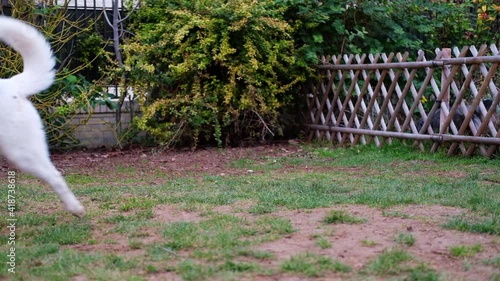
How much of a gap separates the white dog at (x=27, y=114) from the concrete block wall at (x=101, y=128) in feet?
17.0

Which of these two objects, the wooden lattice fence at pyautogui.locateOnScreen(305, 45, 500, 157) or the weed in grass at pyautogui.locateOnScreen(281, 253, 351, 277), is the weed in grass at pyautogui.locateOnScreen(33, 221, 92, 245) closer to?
the weed in grass at pyautogui.locateOnScreen(281, 253, 351, 277)

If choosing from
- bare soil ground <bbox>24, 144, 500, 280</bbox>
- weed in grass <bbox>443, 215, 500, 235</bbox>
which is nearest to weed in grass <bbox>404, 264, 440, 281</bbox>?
bare soil ground <bbox>24, 144, 500, 280</bbox>

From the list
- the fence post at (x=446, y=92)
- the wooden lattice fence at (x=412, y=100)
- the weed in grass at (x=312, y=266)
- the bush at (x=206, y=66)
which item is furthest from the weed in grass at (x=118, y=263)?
the fence post at (x=446, y=92)

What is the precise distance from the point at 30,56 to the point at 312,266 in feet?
7.10

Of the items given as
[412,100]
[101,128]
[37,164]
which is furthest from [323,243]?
[101,128]

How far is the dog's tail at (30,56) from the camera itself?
4.09 m

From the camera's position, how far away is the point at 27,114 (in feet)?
13.0

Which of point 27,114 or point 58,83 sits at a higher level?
point 27,114

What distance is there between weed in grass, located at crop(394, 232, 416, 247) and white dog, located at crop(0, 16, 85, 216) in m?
1.91

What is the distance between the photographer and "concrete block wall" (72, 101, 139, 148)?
9391 mm

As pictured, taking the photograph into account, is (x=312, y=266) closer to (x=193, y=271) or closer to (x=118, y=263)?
(x=193, y=271)

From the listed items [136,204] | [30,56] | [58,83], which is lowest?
[136,204]

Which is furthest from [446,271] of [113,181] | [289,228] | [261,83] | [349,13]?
[349,13]

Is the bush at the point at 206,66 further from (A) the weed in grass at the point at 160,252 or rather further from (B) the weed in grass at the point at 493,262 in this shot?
(B) the weed in grass at the point at 493,262
